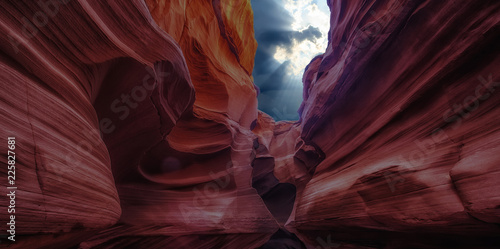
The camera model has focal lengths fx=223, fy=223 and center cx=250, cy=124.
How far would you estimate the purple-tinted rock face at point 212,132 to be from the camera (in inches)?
75.4

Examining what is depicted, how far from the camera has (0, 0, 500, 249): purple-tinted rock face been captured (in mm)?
1915

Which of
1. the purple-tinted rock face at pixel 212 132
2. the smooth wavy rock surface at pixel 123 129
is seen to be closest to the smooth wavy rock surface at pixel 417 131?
the purple-tinted rock face at pixel 212 132

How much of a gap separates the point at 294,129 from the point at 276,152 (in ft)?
6.19

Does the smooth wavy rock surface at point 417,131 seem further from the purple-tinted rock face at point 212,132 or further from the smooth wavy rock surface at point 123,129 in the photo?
the smooth wavy rock surface at point 123,129

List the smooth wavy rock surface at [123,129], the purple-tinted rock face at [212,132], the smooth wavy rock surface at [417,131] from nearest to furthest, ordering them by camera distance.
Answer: the smooth wavy rock surface at [123,129] < the purple-tinted rock face at [212,132] < the smooth wavy rock surface at [417,131]

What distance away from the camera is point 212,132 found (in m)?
6.80

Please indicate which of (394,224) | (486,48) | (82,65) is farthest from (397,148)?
(82,65)

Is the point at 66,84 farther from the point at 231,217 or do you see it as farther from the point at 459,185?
the point at 231,217

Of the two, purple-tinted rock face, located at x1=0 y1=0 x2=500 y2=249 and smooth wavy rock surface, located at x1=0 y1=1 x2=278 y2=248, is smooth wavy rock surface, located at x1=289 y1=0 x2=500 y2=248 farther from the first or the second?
smooth wavy rock surface, located at x1=0 y1=1 x2=278 y2=248

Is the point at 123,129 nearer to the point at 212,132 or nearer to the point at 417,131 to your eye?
the point at 212,132

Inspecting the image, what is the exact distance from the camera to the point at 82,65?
2.56 m

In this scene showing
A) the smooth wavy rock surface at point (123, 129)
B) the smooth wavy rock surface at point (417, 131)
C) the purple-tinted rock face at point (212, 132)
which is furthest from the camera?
the smooth wavy rock surface at point (417, 131)

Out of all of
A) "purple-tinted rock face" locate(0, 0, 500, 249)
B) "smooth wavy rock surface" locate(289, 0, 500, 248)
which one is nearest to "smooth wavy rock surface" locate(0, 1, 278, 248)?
"purple-tinted rock face" locate(0, 0, 500, 249)

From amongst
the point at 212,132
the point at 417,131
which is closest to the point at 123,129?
the point at 212,132
